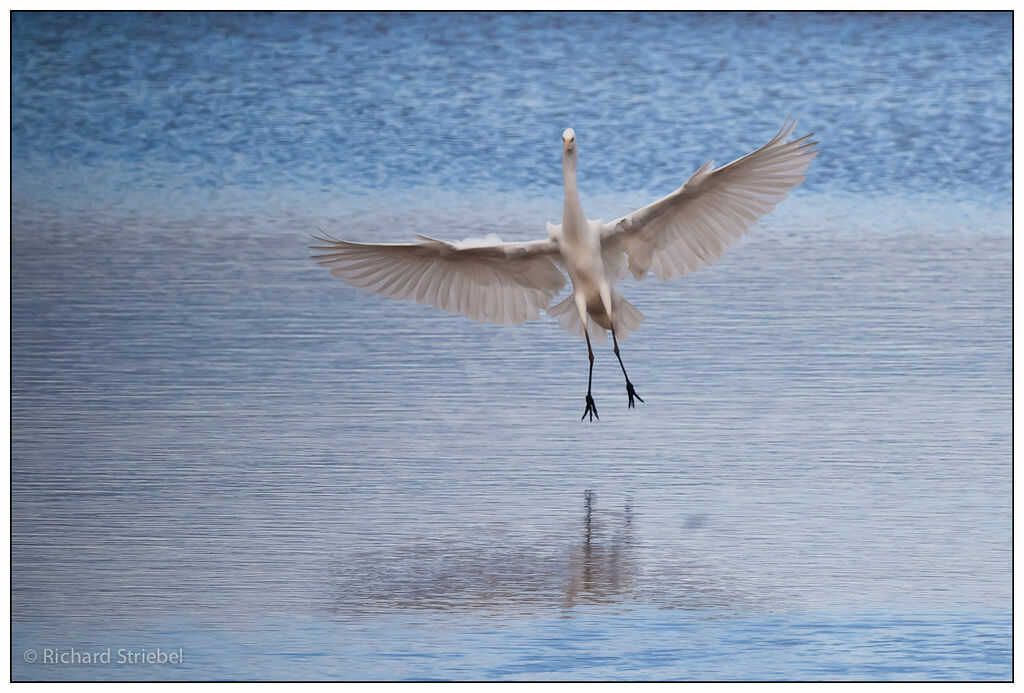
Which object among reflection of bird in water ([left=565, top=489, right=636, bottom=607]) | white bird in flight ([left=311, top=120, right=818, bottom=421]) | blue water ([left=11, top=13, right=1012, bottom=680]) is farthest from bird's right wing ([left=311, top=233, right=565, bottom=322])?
reflection of bird in water ([left=565, top=489, right=636, bottom=607])

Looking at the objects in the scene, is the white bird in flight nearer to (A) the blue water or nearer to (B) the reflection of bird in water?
(A) the blue water

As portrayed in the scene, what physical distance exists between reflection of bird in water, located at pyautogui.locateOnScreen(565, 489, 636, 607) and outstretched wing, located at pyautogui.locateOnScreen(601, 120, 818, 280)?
84 cm

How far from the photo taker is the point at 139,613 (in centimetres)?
393

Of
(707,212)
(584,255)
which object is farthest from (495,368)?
(707,212)

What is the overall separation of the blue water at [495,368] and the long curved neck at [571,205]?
71 centimetres

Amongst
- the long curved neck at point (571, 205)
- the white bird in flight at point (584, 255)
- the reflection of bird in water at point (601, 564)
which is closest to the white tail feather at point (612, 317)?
the white bird in flight at point (584, 255)

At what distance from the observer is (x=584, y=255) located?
466 centimetres

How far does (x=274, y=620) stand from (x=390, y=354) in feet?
6.56

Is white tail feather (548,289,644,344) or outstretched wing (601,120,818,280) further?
white tail feather (548,289,644,344)

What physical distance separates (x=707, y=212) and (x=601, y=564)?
1.16 m

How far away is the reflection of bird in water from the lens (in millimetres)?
3877

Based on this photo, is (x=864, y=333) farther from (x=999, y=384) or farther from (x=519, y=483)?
(x=519, y=483)

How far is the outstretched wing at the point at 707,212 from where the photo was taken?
440cm
